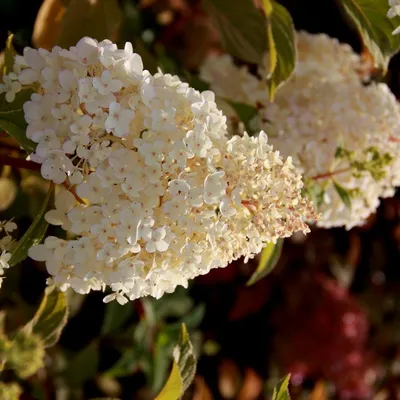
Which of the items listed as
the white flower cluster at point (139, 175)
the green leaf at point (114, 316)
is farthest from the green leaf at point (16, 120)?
the green leaf at point (114, 316)

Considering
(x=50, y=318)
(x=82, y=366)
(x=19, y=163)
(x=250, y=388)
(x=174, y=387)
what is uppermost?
(x=19, y=163)

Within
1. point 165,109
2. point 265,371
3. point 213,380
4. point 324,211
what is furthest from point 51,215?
point 265,371

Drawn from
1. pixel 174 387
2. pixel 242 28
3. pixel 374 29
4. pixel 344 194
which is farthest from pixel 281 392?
pixel 242 28

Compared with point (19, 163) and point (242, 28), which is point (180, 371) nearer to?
point (19, 163)

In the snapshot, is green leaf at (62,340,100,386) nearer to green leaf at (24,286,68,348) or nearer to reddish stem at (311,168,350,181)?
green leaf at (24,286,68,348)

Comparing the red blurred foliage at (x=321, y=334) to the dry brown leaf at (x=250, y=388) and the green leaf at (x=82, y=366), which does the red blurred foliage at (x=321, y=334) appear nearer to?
the dry brown leaf at (x=250, y=388)

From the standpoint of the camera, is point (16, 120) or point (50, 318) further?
point (50, 318)

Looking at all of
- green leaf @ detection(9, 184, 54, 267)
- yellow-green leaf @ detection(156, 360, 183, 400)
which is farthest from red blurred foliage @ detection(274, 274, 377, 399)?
green leaf @ detection(9, 184, 54, 267)
